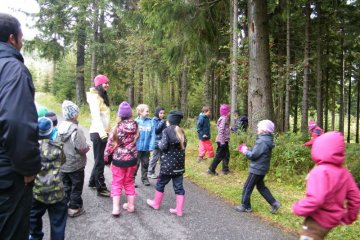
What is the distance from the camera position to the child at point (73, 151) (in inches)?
209

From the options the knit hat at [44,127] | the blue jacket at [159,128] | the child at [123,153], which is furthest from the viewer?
the blue jacket at [159,128]

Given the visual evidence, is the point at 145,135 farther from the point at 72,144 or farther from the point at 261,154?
the point at 261,154

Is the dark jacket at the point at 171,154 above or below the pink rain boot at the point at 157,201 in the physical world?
Result: above

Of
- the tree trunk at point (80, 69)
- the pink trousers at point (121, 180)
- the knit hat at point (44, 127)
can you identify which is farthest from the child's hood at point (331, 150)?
the tree trunk at point (80, 69)

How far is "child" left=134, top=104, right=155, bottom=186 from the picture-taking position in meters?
7.67

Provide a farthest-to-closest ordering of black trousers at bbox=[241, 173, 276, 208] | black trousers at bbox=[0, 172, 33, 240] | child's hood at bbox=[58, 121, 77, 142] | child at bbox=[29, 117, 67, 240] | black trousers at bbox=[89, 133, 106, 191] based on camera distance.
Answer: black trousers at bbox=[89, 133, 106, 191], black trousers at bbox=[241, 173, 276, 208], child's hood at bbox=[58, 121, 77, 142], child at bbox=[29, 117, 67, 240], black trousers at bbox=[0, 172, 33, 240]

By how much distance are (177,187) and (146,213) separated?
70 centimetres

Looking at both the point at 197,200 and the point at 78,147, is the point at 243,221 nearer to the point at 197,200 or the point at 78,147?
the point at 197,200

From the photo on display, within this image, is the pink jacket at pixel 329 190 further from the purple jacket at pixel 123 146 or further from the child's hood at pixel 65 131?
the child's hood at pixel 65 131

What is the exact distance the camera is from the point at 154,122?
320 inches

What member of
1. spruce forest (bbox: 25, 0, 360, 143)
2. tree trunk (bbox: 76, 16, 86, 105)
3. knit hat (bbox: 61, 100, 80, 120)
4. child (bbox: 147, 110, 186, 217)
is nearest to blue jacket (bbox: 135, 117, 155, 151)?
child (bbox: 147, 110, 186, 217)

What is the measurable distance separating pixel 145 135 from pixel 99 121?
165 centimetres

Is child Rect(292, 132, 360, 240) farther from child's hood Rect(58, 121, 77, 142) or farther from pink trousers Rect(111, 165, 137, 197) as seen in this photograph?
child's hood Rect(58, 121, 77, 142)

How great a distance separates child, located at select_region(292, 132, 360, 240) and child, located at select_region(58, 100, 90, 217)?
11.3 feet
